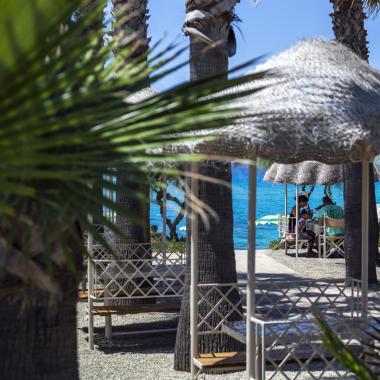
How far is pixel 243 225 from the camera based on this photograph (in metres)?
61.2

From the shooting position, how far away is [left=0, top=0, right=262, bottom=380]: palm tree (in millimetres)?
1720

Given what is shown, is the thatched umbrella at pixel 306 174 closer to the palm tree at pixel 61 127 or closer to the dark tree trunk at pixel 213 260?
the dark tree trunk at pixel 213 260

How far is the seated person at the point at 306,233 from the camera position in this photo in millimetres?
18219

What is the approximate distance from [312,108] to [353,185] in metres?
8.08

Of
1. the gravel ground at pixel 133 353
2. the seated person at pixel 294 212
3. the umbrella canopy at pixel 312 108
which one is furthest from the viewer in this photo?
the seated person at pixel 294 212

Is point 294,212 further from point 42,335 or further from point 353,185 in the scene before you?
point 42,335

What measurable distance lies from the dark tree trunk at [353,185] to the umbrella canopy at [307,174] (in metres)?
5.06

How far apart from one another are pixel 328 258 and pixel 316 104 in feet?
41.8

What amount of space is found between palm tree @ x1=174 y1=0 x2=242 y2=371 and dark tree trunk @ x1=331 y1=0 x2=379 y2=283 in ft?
19.1

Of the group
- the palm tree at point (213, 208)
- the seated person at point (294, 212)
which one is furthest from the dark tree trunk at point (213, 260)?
the seated person at point (294, 212)

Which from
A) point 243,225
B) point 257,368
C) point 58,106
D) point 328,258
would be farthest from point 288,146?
point 243,225

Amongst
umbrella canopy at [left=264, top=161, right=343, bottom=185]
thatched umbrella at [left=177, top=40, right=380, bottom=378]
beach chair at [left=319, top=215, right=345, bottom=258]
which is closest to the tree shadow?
thatched umbrella at [left=177, top=40, right=380, bottom=378]

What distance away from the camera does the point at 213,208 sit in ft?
25.0

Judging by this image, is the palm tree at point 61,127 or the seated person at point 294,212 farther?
the seated person at point 294,212
